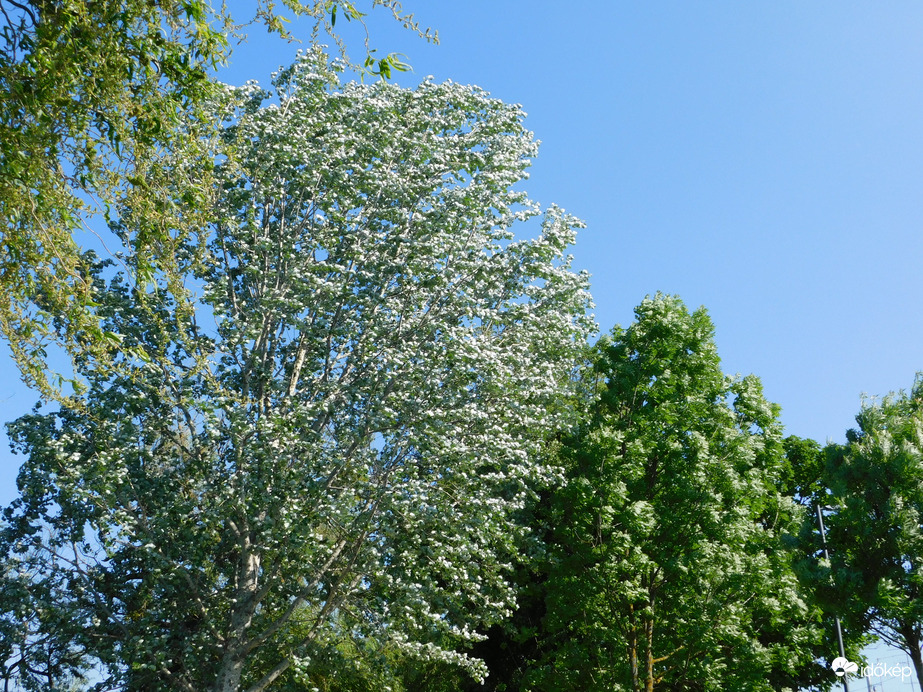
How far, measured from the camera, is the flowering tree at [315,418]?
16125 millimetres

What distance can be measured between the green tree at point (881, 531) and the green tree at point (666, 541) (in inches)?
71.5

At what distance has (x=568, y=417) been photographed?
775 inches

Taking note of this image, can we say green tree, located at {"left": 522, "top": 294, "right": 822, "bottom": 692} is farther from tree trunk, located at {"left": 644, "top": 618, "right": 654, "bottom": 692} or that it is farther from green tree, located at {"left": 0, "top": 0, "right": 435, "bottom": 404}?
green tree, located at {"left": 0, "top": 0, "right": 435, "bottom": 404}

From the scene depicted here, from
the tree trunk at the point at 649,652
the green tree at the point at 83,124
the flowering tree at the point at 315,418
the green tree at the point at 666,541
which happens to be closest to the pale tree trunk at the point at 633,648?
the green tree at the point at 666,541

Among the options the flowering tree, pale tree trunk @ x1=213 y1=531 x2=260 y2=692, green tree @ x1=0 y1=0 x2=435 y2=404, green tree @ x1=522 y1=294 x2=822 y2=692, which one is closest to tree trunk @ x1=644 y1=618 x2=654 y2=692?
green tree @ x1=522 y1=294 x2=822 y2=692

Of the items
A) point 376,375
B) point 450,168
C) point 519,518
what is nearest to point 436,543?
point 376,375

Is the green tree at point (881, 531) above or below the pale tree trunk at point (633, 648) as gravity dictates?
above

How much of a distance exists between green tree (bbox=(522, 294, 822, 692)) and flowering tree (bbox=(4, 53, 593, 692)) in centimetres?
235

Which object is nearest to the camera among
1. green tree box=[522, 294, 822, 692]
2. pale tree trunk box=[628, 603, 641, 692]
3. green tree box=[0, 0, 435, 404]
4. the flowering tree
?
green tree box=[0, 0, 435, 404]

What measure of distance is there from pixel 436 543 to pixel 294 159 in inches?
368

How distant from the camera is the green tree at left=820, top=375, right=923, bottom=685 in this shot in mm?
18141

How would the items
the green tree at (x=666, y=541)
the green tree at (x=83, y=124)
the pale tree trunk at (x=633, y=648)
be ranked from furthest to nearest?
the green tree at (x=666, y=541), the pale tree trunk at (x=633, y=648), the green tree at (x=83, y=124)

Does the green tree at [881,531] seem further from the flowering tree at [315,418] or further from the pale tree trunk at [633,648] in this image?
the flowering tree at [315,418]

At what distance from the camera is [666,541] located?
19797 millimetres
